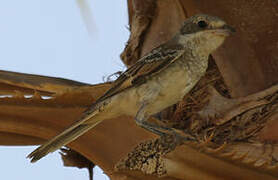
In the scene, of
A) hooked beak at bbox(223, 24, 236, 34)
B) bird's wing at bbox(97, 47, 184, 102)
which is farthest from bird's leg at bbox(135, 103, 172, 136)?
hooked beak at bbox(223, 24, 236, 34)

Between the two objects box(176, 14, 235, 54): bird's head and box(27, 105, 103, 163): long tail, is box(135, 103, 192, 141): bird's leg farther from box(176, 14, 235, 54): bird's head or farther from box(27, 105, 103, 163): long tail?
box(176, 14, 235, 54): bird's head

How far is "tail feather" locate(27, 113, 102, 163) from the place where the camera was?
11.3 ft

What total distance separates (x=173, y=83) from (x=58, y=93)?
648 millimetres

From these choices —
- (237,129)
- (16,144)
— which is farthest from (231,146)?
(16,144)

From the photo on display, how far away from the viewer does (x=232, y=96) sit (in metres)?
3.87

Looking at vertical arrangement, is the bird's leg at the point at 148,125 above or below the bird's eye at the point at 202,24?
below

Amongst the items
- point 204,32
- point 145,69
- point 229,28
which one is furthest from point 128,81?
point 229,28

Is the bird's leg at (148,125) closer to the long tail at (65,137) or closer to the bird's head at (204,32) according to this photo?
the long tail at (65,137)

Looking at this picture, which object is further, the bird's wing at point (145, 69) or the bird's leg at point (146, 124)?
the bird's wing at point (145, 69)

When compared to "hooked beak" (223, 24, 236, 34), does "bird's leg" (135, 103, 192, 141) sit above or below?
below

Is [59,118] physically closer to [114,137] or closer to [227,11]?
[114,137]

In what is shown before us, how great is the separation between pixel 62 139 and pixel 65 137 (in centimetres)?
2

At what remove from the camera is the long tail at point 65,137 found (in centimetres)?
344

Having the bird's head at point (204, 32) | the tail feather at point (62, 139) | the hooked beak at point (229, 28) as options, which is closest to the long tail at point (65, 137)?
the tail feather at point (62, 139)
